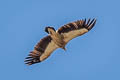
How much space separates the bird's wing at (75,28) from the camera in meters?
34.8

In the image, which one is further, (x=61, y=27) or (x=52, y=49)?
(x=52, y=49)

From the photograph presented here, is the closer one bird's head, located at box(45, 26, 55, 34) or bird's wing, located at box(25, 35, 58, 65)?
bird's head, located at box(45, 26, 55, 34)

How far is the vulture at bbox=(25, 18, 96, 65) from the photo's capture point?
114 feet

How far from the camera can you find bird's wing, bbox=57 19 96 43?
34781mm

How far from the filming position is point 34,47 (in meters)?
36.8

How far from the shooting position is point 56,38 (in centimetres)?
3544

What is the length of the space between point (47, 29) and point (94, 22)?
281 cm

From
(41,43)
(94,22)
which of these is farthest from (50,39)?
(94,22)

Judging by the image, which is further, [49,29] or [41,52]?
[41,52]

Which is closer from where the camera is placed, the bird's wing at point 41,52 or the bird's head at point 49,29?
the bird's head at point 49,29

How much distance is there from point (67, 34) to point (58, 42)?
799 millimetres

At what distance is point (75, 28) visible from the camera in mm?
35156

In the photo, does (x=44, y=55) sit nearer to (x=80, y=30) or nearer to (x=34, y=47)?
(x=34, y=47)

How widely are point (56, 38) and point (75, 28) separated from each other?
1301 millimetres
